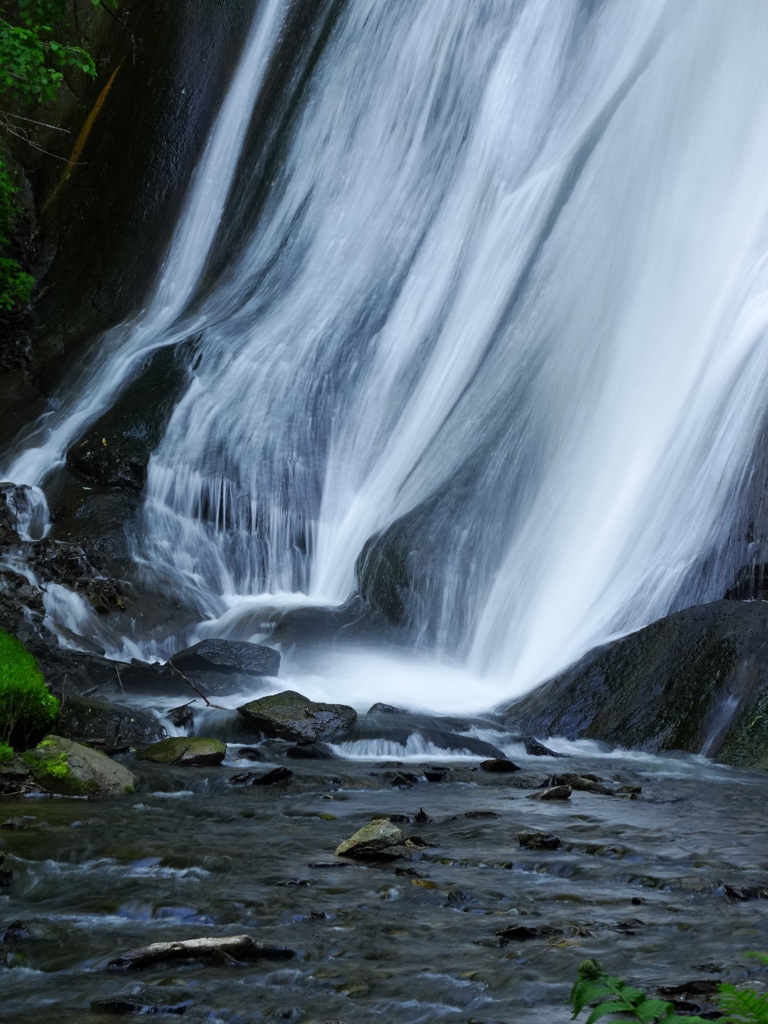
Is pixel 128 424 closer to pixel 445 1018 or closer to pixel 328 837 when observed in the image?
pixel 328 837

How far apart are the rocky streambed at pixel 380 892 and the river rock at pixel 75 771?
16cm

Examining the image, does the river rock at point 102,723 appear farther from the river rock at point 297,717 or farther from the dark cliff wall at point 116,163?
the dark cliff wall at point 116,163

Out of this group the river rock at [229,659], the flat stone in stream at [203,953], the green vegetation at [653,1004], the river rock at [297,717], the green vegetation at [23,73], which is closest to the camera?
the green vegetation at [653,1004]

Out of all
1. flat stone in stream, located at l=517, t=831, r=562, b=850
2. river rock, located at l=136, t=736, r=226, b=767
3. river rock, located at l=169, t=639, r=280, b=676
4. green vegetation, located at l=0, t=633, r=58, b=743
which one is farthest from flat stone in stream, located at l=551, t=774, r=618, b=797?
river rock, located at l=169, t=639, r=280, b=676

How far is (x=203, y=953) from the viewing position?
3.32 m

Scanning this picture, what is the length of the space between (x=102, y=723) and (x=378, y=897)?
174 inches

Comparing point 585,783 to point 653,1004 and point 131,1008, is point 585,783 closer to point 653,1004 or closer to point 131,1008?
point 131,1008

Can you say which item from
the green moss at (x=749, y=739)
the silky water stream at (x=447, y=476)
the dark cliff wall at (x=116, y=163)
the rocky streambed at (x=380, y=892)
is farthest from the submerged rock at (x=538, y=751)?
the dark cliff wall at (x=116, y=163)

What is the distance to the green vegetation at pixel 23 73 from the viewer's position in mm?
9148

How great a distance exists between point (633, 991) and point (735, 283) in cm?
1086

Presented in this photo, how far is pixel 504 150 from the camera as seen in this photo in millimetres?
16766

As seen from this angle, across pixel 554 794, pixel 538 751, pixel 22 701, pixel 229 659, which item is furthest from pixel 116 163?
pixel 554 794

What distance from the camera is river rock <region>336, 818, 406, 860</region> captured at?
4.73 metres

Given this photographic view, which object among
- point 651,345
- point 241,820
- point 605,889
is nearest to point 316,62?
point 651,345
